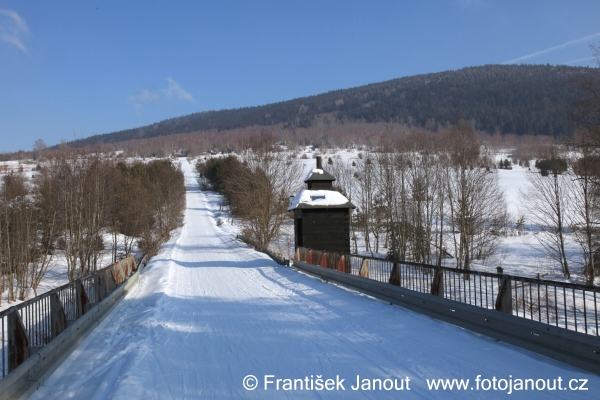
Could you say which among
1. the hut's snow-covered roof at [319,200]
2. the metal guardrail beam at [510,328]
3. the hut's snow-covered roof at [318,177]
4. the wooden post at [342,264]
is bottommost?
the wooden post at [342,264]

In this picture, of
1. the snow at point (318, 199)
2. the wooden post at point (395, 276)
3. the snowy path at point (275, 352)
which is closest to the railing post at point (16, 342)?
the snowy path at point (275, 352)

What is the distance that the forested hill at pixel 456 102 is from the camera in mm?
112062

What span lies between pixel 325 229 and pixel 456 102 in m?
126

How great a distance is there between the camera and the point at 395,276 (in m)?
10.6

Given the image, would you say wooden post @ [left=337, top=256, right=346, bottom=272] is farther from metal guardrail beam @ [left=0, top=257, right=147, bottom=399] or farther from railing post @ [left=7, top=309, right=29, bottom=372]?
railing post @ [left=7, top=309, right=29, bottom=372]

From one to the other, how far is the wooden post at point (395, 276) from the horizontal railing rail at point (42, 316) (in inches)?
270

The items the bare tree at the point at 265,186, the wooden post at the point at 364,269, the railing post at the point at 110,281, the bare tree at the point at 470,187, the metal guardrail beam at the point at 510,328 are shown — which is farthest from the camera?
the bare tree at the point at 265,186

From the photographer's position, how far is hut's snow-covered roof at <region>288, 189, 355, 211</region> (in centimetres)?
2556

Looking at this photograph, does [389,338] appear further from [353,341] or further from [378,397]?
[378,397]

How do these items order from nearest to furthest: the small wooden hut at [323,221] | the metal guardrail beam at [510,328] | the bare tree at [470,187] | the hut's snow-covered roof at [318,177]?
the metal guardrail beam at [510,328], the small wooden hut at [323,221], the hut's snow-covered roof at [318,177], the bare tree at [470,187]

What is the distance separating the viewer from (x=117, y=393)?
4883mm

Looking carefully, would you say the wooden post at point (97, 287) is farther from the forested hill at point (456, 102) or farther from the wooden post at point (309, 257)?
the forested hill at point (456, 102)

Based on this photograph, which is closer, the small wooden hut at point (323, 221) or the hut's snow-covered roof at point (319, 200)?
the hut's snow-covered roof at point (319, 200)

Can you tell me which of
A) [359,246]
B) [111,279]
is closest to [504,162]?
[359,246]
